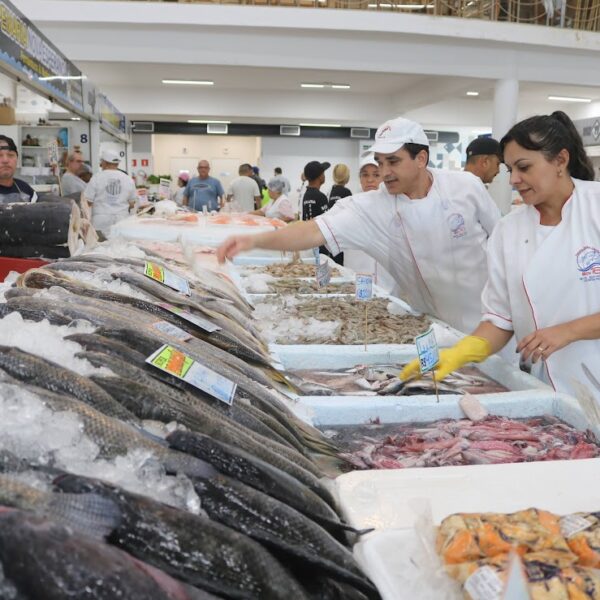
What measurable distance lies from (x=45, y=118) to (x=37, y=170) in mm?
1469

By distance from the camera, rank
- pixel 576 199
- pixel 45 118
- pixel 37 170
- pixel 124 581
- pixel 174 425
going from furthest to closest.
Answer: pixel 45 118
pixel 37 170
pixel 576 199
pixel 174 425
pixel 124 581

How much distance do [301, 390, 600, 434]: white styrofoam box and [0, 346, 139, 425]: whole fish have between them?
941 mm

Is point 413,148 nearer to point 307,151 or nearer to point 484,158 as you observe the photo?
point 484,158

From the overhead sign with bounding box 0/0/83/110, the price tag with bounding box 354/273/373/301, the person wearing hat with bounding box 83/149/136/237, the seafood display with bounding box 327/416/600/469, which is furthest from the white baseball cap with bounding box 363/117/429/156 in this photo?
the person wearing hat with bounding box 83/149/136/237

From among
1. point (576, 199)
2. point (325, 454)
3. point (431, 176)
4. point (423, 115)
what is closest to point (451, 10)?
point (423, 115)

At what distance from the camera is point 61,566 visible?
81cm

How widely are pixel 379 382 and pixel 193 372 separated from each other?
4.02 feet

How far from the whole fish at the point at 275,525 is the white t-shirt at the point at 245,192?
12955mm

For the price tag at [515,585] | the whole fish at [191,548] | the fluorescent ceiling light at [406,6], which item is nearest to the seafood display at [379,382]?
the whole fish at [191,548]

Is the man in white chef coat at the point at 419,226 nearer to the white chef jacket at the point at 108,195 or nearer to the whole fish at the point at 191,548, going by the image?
the whole fish at the point at 191,548

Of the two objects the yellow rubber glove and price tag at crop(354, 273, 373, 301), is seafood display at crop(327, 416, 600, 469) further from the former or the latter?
price tag at crop(354, 273, 373, 301)

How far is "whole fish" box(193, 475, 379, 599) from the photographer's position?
1.10 m

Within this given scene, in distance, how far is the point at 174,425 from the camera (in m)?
1.32

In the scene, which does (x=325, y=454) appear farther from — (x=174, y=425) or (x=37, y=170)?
(x=37, y=170)
